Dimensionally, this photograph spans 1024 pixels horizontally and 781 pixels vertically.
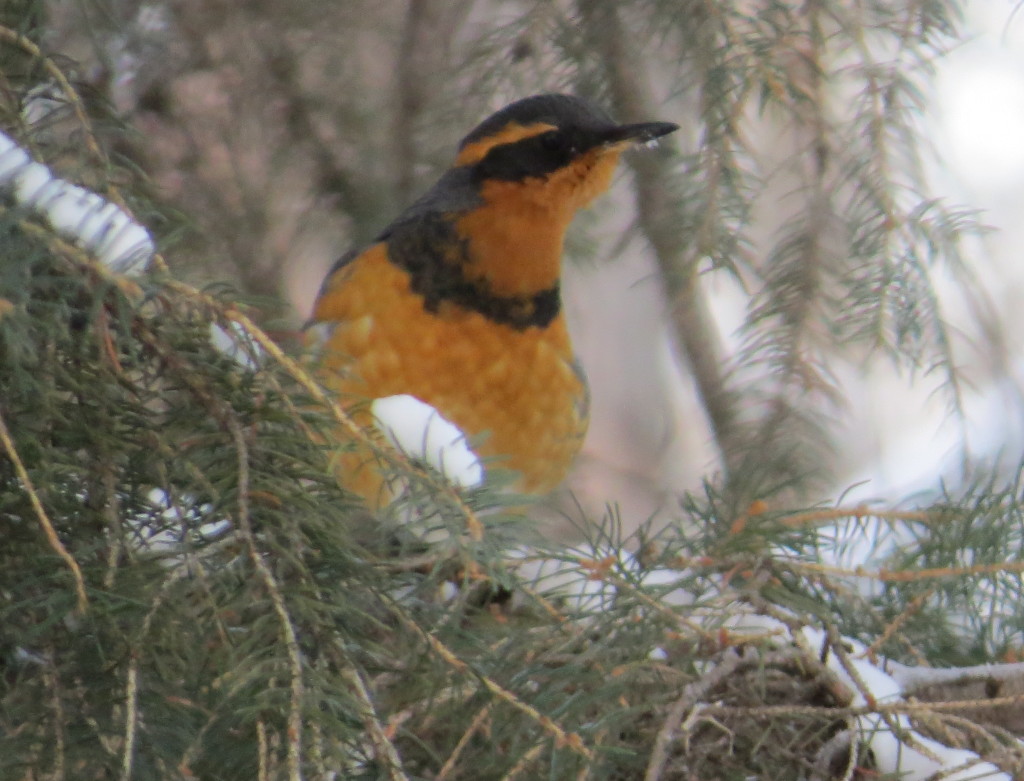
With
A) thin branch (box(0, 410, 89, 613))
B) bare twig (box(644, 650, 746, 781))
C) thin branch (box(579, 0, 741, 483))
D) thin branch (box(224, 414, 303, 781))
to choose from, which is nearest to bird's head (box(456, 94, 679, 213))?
thin branch (box(579, 0, 741, 483))

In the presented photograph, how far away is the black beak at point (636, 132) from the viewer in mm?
1833

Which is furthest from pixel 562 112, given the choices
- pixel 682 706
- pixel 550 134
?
pixel 682 706

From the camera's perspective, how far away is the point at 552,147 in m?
2.00

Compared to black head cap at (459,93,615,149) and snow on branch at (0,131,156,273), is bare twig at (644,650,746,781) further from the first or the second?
black head cap at (459,93,615,149)

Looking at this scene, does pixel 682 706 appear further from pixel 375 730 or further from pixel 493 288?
pixel 493 288

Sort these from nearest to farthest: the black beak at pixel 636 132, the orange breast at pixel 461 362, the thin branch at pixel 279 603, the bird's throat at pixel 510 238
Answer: the thin branch at pixel 279 603 < the black beak at pixel 636 132 < the orange breast at pixel 461 362 < the bird's throat at pixel 510 238

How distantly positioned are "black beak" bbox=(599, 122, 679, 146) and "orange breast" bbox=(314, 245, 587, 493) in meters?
0.37

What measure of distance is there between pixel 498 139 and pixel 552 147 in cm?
13

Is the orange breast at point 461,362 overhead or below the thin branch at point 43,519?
overhead

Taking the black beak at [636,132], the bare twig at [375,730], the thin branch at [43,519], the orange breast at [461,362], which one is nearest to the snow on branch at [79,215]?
the thin branch at [43,519]

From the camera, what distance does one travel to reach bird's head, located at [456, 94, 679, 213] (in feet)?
6.32

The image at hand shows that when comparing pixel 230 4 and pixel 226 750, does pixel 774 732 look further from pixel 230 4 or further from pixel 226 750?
pixel 230 4

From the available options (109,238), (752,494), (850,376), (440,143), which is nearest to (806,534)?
(752,494)

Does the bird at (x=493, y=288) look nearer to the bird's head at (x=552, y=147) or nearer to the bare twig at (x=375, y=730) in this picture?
the bird's head at (x=552, y=147)
